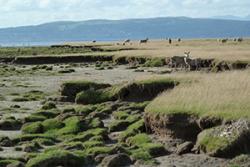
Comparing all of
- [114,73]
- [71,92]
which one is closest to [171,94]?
[71,92]

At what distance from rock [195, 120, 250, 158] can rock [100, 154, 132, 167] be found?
2.95m

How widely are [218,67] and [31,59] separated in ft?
172

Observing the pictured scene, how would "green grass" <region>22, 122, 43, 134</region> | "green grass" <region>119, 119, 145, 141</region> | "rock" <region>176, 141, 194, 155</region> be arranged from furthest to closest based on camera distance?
"green grass" <region>22, 122, 43, 134</region> → "green grass" <region>119, 119, 145, 141</region> → "rock" <region>176, 141, 194, 155</region>

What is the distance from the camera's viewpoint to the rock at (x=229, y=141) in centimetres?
2289

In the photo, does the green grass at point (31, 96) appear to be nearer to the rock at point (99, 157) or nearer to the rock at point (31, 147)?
the rock at point (31, 147)

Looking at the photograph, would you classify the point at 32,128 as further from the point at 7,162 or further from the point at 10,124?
the point at 7,162

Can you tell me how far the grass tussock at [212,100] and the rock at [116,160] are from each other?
4473mm

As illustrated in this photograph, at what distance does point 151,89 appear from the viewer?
137ft

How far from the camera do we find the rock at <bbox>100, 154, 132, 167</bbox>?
22844 mm

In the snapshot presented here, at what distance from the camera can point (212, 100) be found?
1117 inches

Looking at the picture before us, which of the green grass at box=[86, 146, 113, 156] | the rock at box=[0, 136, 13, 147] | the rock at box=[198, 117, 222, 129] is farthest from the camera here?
the rock at box=[0, 136, 13, 147]

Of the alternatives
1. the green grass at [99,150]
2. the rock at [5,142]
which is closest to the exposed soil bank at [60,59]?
the rock at [5,142]

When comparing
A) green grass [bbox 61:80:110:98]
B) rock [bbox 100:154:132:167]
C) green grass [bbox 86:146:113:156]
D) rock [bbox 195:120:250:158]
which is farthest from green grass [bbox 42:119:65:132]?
green grass [bbox 61:80:110:98]

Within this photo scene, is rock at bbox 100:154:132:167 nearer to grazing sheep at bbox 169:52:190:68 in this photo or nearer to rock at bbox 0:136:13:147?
rock at bbox 0:136:13:147
